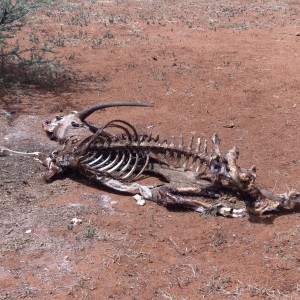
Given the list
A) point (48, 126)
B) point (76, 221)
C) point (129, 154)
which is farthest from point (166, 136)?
point (76, 221)

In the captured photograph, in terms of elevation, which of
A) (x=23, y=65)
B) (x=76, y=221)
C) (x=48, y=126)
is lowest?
(x=76, y=221)

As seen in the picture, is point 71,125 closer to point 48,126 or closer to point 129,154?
point 48,126

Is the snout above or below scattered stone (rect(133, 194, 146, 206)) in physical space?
above

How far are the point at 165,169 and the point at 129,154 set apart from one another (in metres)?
0.41

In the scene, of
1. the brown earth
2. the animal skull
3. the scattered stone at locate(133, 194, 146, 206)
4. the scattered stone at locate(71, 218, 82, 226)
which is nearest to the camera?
the brown earth

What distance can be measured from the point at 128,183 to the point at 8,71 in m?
4.06

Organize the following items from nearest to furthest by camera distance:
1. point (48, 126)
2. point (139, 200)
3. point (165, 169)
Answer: point (139, 200) → point (165, 169) → point (48, 126)

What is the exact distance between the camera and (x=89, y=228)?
4.28 meters

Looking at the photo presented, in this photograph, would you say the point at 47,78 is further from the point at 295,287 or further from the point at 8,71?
the point at 295,287

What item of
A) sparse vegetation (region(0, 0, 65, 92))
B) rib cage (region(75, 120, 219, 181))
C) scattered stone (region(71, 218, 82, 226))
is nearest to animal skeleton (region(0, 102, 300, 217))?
rib cage (region(75, 120, 219, 181))

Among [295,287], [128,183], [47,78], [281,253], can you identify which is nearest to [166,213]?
[128,183]

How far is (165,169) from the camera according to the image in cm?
521

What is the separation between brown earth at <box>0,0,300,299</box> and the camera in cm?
373

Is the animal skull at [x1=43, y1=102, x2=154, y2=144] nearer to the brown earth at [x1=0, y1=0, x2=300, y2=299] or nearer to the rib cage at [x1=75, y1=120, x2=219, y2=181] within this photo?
the brown earth at [x1=0, y1=0, x2=300, y2=299]
